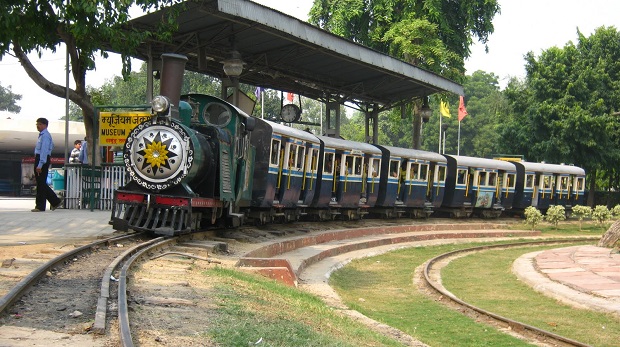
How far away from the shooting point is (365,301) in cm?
1288

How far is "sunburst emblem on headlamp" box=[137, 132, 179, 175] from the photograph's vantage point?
12.9m

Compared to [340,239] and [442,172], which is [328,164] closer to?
[340,239]

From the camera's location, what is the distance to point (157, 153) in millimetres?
13062

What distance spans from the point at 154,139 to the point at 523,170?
24.1 metres

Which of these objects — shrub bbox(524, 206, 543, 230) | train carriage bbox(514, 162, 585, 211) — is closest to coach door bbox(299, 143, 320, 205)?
shrub bbox(524, 206, 543, 230)

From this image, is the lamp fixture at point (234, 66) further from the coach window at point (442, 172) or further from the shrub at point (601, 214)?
the shrub at point (601, 214)

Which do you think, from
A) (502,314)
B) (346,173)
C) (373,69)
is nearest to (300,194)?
(346,173)

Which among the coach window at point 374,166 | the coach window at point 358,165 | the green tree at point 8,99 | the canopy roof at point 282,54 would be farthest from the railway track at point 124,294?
the green tree at point 8,99

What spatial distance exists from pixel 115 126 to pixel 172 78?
4.31 meters

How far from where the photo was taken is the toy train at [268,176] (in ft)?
42.9

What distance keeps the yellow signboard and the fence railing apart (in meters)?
1.04

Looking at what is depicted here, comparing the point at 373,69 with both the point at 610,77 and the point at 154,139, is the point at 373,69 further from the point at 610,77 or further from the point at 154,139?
the point at 610,77

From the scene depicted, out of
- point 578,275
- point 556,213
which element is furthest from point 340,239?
point 556,213

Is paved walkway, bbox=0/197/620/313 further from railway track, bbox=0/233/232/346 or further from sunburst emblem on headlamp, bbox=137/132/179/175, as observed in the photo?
railway track, bbox=0/233/232/346
